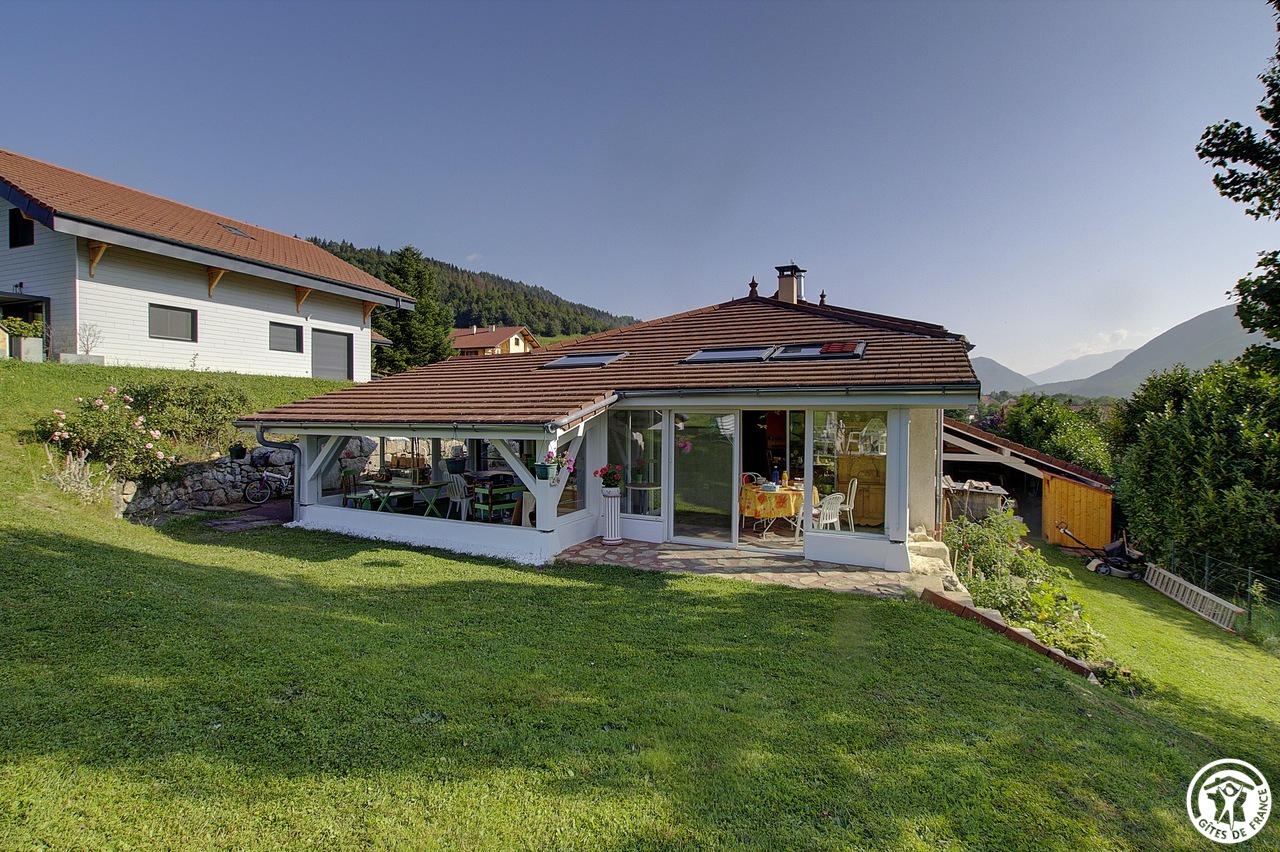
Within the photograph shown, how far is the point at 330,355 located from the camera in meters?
20.9

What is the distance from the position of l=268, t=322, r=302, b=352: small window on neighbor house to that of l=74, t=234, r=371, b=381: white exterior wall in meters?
0.17

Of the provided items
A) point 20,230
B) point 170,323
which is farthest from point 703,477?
point 20,230

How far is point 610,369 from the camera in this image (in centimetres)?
1170

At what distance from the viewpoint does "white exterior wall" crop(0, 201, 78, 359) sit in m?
13.7

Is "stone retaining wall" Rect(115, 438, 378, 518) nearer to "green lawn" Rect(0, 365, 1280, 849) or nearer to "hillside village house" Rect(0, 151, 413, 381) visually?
"hillside village house" Rect(0, 151, 413, 381)

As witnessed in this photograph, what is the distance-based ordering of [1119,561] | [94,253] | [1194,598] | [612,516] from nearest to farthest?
1. [612,516]
2. [1194,598]
3. [1119,561]
4. [94,253]

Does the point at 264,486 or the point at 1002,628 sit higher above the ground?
A: the point at 264,486

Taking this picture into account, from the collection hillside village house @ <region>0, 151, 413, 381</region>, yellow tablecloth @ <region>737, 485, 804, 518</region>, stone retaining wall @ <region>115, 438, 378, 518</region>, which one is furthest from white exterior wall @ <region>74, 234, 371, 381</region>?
yellow tablecloth @ <region>737, 485, 804, 518</region>

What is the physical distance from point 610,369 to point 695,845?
946cm

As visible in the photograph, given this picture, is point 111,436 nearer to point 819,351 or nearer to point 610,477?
point 610,477

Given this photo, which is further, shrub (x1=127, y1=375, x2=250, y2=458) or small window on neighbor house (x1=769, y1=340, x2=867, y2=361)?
shrub (x1=127, y1=375, x2=250, y2=458)

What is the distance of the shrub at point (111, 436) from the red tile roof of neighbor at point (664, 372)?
240cm

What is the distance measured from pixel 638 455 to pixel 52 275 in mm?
16204

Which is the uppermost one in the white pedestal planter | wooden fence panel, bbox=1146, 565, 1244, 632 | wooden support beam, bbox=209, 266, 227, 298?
wooden support beam, bbox=209, 266, 227, 298
